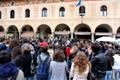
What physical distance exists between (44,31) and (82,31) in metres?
6.20

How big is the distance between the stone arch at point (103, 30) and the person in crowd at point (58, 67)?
3402 cm

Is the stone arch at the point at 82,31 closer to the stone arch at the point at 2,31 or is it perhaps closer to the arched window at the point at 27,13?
the arched window at the point at 27,13

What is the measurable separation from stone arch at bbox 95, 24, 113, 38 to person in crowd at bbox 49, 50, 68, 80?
3402 centimetres

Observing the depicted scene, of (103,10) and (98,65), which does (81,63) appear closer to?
Result: (98,65)

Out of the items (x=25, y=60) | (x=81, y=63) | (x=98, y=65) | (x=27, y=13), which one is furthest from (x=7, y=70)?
(x=27, y=13)

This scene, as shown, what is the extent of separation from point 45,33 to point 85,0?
820 cm

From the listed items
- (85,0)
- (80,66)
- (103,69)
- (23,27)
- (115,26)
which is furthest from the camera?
(23,27)

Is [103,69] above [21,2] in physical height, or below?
below

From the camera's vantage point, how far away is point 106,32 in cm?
4316

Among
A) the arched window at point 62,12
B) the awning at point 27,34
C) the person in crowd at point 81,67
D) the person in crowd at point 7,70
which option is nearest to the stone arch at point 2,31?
the awning at point 27,34

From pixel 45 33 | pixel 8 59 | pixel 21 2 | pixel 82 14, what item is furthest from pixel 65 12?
pixel 8 59

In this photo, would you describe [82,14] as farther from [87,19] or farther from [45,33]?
[45,33]

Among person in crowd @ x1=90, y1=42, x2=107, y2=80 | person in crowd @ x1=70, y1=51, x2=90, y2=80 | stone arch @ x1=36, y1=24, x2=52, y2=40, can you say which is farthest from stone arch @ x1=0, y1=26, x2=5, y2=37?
person in crowd @ x1=70, y1=51, x2=90, y2=80

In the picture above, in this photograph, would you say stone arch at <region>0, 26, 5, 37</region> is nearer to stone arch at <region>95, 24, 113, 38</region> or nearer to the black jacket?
stone arch at <region>95, 24, 113, 38</region>
